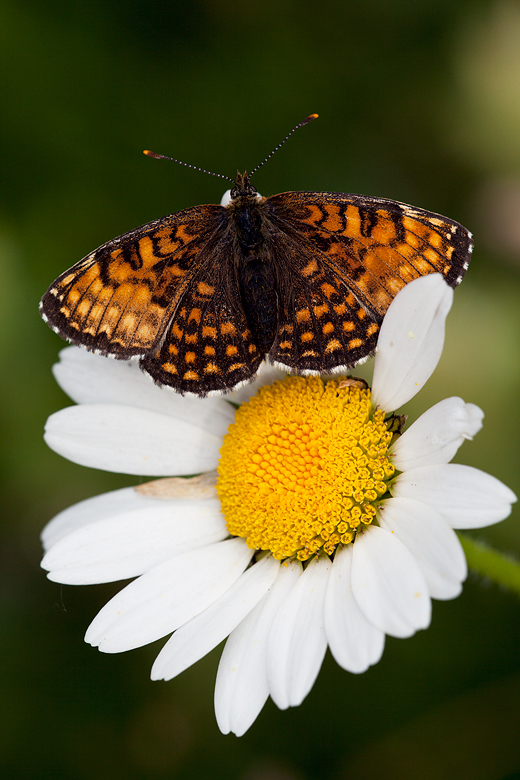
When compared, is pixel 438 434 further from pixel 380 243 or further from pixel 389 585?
pixel 380 243

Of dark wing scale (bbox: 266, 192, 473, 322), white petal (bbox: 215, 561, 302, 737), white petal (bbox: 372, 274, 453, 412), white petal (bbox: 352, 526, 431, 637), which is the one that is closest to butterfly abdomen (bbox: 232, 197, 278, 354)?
dark wing scale (bbox: 266, 192, 473, 322)

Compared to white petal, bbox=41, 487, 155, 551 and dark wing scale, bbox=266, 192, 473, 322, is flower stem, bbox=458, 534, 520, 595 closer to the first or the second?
dark wing scale, bbox=266, 192, 473, 322

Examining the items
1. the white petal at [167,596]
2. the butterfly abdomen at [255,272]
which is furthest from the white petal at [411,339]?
the white petal at [167,596]

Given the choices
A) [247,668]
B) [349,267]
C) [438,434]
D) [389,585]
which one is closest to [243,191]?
[349,267]

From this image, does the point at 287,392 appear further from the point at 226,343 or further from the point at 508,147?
the point at 508,147

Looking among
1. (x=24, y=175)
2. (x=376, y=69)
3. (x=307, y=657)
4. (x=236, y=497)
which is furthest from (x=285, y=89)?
(x=307, y=657)

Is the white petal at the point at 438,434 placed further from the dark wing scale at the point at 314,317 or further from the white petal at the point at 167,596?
the white petal at the point at 167,596
